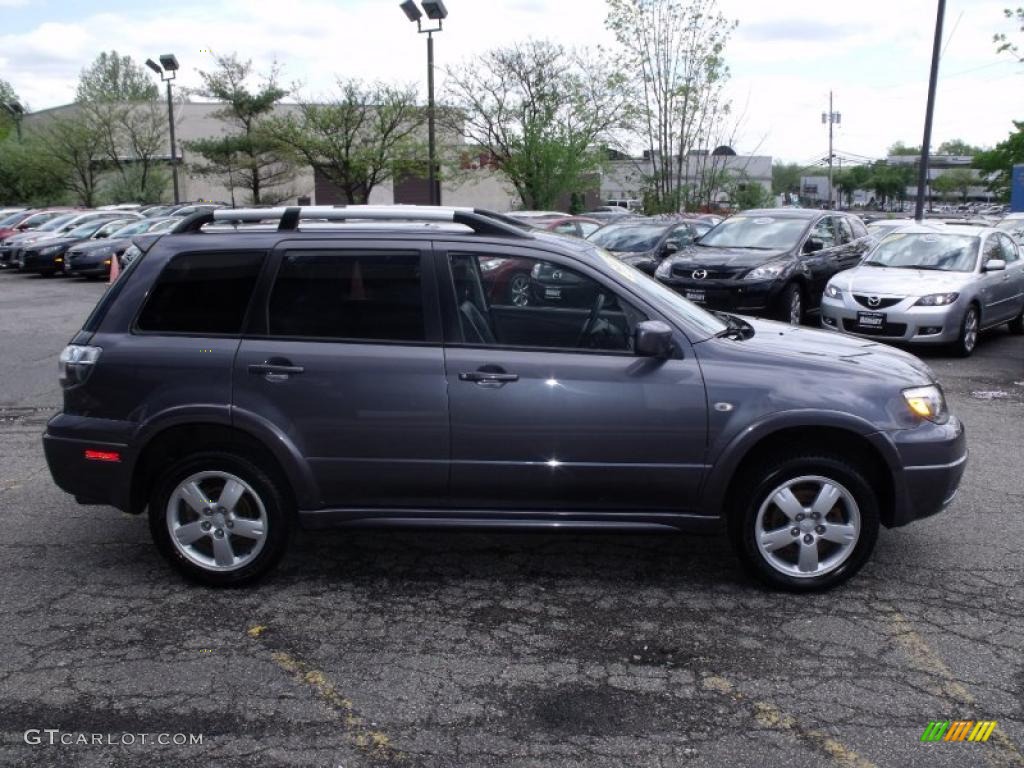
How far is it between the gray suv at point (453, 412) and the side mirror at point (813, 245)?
31.6ft

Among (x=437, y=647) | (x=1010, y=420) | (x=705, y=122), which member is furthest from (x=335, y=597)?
(x=705, y=122)

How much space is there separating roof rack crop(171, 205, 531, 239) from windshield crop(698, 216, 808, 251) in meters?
9.86

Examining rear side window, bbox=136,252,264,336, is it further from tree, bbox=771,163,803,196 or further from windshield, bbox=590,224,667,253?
tree, bbox=771,163,803,196

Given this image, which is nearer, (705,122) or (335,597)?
(335,597)

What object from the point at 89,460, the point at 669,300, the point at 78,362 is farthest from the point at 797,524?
the point at 78,362

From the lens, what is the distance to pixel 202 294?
15.8 feet

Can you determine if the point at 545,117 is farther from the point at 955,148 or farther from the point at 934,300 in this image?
the point at 955,148

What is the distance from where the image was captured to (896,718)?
3.62m

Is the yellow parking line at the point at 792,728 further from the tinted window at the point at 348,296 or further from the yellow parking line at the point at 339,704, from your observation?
the tinted window at the point at 348,296

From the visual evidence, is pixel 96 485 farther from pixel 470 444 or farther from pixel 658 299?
pixel 658 299

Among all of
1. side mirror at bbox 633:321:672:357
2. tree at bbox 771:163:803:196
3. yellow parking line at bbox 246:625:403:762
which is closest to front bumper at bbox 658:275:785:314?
side mirror at bbox 633:321:672:357

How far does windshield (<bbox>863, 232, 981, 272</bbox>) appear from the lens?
1263 cm

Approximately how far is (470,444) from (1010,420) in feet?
20.0

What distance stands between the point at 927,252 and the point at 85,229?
→ 22.0 meters
